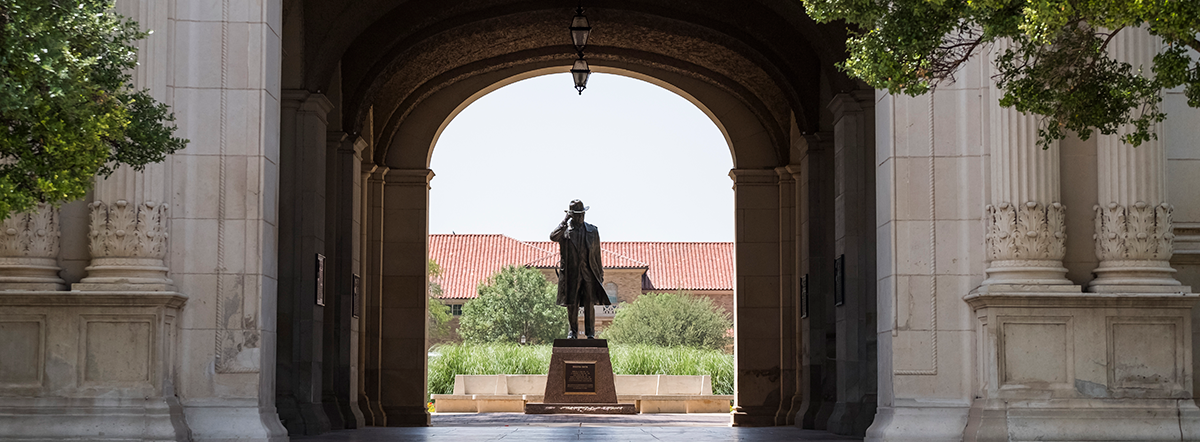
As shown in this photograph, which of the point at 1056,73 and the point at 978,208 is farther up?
the point at 1056,73

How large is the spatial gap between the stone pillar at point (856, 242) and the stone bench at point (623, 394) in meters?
13.5

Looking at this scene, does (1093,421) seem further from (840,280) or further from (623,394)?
(623,394)

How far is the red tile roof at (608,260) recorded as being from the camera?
8306cm

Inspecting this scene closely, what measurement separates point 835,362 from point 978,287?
7644 mm

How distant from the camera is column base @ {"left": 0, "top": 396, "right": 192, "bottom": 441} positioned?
10719 mm

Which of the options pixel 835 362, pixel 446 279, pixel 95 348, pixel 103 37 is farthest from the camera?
pixel 446 279

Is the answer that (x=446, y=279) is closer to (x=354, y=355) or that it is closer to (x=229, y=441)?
(x=354, y=355)

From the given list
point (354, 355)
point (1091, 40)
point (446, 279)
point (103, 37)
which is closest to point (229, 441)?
point (103, 37)

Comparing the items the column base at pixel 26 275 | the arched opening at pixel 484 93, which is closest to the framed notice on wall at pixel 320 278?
the arched opening at pixel 484 93

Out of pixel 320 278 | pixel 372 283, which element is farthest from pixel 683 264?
pixel 320 278

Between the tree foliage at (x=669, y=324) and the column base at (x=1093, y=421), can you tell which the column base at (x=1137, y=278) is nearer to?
the column base at (x=1093, y=421)

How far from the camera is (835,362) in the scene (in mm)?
19188

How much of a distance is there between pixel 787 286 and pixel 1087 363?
43.1ft

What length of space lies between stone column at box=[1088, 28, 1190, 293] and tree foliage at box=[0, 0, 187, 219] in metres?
8.74
